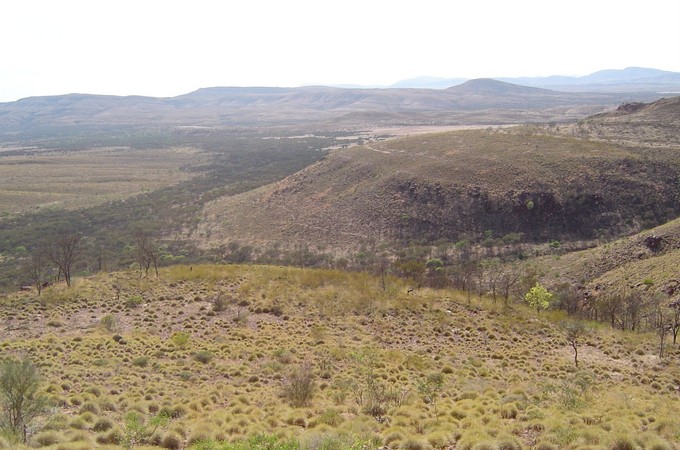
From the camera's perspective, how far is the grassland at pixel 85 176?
100206 millimetres

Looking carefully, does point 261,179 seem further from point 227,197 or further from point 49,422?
point 49,422

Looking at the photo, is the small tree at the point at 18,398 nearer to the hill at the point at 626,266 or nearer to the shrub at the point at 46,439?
the shrub at the point at 46,439

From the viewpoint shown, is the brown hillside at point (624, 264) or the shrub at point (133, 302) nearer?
the shrub at point (133, 302)

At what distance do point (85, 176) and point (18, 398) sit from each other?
13905 cm

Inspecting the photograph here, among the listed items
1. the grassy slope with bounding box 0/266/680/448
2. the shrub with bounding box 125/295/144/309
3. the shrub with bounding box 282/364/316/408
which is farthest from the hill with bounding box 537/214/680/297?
the shrub with bounding box 125/295/144/309

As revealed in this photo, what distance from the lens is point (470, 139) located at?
77.2 metres

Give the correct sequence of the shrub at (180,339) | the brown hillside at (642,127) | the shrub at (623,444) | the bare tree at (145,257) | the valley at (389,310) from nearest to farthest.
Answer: the shrub at (623,444) → the valley at (389,310) → the shrub at (180,339) → the bare tree at (145,257) → the brown hillside at (642,127)

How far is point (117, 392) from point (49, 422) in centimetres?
389

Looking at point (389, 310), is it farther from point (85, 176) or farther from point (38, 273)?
point (85, 176)

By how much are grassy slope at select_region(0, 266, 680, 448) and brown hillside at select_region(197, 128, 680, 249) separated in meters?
28.3

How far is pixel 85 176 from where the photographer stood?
131750 millimetres

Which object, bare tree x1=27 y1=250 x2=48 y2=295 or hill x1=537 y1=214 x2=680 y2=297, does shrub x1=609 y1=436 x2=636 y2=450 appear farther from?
bare tree x1=27 y1=250 x2=48 y2=295

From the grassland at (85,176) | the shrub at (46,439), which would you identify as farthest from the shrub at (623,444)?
the grassland at (85,176)

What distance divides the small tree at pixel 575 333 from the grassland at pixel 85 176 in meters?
96.6
